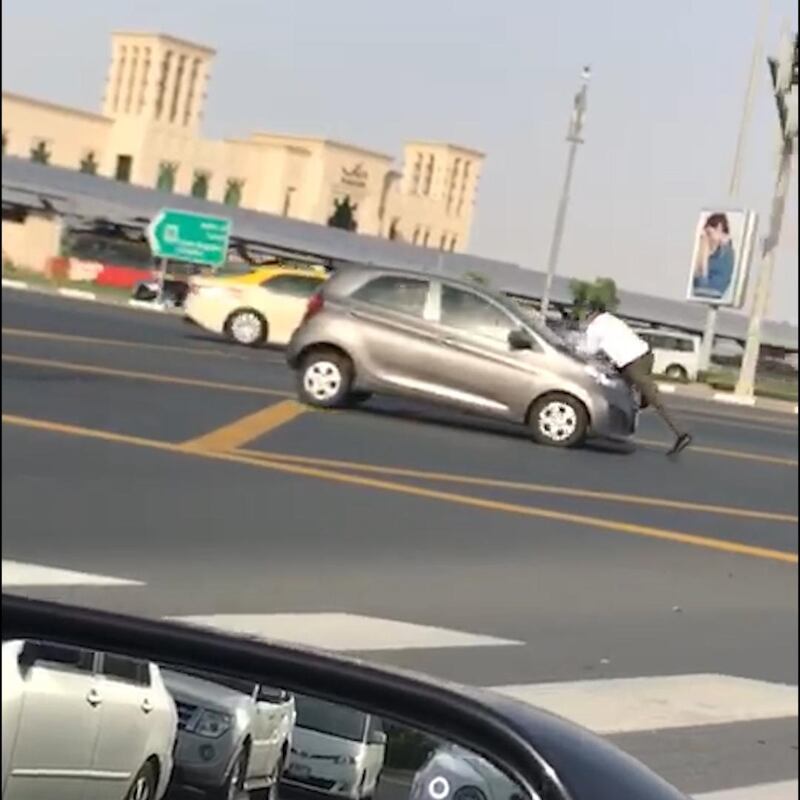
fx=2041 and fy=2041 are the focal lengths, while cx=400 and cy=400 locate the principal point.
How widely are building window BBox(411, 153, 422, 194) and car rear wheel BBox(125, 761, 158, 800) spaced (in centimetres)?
124

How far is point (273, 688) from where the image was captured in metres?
1.77

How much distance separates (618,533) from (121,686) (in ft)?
38.6

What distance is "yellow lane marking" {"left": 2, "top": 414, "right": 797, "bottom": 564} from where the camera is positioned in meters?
12.9

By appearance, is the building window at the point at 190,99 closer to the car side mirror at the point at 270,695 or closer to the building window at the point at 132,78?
the building window at the point at 132,78

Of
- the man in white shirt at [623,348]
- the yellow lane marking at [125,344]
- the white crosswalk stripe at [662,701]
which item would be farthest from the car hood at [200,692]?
the white crosswalk stripe at [662,701]

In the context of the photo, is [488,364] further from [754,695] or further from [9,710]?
[754,695]

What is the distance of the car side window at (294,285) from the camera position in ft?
9.77

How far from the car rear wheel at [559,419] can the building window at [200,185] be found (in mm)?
607

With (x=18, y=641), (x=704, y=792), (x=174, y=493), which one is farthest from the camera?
(x=174, y=493)

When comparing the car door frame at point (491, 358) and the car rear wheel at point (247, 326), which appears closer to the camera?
the car door frame at point (491, 358)

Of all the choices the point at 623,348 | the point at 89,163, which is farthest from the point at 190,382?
the point at 623,348

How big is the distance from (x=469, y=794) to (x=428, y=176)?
127 cm

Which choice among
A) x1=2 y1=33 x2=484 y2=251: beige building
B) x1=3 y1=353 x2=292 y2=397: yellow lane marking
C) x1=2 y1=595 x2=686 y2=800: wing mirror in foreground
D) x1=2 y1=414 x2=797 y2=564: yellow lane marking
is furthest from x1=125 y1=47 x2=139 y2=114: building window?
x1=2 y1=414 x2=797 y2=564: yellow lane marking

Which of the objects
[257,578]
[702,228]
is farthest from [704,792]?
[257,578]
